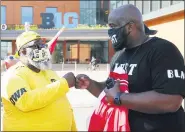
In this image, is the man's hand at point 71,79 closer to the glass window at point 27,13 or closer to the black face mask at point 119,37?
the black face mask at point 119,37

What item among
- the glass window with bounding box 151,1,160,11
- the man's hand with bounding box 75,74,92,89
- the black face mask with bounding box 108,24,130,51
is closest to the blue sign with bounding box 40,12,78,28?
the glass window with bounding box 151,1,160,11

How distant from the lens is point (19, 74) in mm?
2908

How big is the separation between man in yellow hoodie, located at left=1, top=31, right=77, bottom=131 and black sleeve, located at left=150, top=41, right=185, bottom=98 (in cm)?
92

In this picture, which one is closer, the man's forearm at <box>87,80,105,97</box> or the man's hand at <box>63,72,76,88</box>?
the man's forearm at <box>87,80,105,97</box>

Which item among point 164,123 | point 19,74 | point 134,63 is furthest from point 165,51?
point 19,74

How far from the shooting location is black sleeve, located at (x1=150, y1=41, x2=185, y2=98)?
1.93 metres

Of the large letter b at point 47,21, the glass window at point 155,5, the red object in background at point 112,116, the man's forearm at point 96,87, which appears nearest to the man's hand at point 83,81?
the man's forearm at point 96,87

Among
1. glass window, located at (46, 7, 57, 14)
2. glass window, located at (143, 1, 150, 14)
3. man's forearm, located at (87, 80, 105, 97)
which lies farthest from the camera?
glass window, located at (46, 7, 57, 14)

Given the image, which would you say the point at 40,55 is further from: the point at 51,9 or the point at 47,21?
the point at 51,9

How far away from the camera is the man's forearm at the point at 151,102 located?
6.29ft

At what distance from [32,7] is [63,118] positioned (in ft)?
131

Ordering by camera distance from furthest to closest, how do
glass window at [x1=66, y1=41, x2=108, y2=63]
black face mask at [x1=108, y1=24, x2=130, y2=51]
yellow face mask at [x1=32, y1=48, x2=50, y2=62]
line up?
glass window at [x1=66, y1=41, x2=108, y2=63], yellow face mask at [x1=32, y1=48, x2=50, y2=62], black face mask at [x1=108, y1=24, x2=130, y2=51]

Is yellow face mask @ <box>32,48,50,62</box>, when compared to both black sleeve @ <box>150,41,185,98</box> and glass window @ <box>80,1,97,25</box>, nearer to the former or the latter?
black sleeve @ <box>150,41,185,98</box>

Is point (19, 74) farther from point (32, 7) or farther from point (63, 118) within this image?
point (32, 7)
